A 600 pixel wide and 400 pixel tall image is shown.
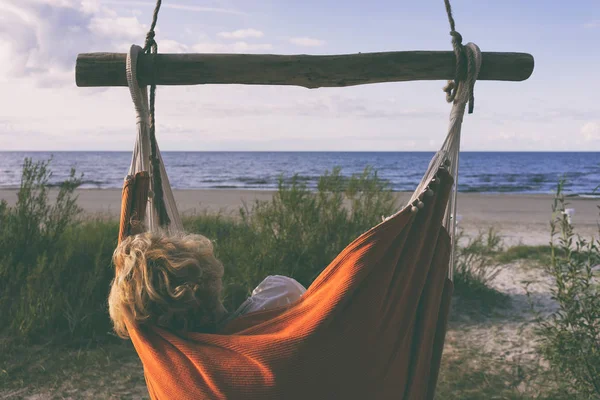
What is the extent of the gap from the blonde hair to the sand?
571 cm

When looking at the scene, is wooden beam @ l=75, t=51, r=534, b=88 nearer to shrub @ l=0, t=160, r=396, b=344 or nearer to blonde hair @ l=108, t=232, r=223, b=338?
blonde hair @ l=108, t=232, r=223, b=338

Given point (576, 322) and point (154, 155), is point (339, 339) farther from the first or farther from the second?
point (576, 322)

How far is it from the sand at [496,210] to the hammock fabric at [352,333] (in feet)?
18.5

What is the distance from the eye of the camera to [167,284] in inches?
58.6

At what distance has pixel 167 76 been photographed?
1950mm

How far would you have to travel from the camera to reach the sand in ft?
29.0

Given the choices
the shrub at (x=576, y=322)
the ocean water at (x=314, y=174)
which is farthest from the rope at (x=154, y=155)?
the ocean water at (x=314, y=174)

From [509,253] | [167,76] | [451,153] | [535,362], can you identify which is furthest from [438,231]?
[509,253]

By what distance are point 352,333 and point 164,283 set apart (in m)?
0.56

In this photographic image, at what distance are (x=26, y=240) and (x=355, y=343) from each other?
12.2 ft

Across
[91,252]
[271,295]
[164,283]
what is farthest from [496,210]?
[164,283]

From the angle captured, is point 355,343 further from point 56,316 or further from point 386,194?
point 386,194

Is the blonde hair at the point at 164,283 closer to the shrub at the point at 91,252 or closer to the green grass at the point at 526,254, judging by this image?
the shrub at the point at 91,252

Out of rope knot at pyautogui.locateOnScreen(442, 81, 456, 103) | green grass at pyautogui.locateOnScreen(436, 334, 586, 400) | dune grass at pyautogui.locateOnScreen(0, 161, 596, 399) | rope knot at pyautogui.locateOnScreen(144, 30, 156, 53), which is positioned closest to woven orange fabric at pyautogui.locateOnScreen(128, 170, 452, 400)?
rope knot at pyautogui.locateOnScreen(442, 81, 456, 103)
